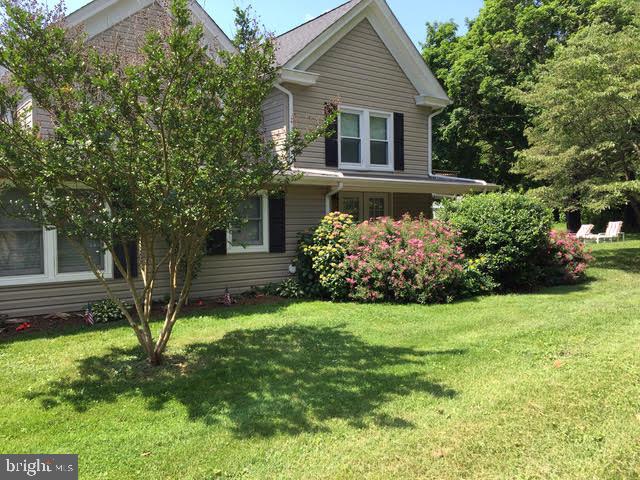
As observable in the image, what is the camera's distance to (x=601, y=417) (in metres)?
3.84

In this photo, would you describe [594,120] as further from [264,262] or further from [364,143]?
[264,262]

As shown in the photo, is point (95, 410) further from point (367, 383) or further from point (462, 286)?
point (462, 286)

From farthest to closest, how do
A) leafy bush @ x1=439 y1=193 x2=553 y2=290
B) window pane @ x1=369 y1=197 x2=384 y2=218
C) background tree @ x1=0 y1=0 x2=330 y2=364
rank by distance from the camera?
window pane @ x1=369 y1=197 x2=384 y2=218
leafy bush @ x1=439 y1=193 x2=553 y2=290
background tree @ x1=0 y1=0 x2=330 y2=364

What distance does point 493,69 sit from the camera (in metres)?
23.3

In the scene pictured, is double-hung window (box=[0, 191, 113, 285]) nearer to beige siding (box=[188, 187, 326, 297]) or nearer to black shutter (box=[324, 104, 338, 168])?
beige siding (box=[188, 187, 326, 297])

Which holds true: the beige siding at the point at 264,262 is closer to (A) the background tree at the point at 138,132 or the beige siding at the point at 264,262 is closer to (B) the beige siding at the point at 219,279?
(B) the beige siding at the point at 219,279

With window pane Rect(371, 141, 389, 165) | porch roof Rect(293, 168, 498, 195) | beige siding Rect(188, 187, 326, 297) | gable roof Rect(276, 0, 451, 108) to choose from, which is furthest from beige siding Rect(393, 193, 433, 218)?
beige siding Rect(188, 187, 326, 297)

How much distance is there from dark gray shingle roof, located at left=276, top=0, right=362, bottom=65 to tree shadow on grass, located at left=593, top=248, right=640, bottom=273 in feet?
31.7

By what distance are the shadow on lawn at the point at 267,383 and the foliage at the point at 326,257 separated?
120 inches

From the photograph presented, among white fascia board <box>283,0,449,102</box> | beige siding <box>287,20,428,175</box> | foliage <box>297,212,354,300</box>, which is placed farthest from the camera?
beige siding <box>287,20,428,175</box>

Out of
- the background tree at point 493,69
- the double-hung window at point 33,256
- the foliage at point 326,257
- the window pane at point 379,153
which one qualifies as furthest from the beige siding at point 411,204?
the background tree at point 493,69

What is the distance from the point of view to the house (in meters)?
8.09

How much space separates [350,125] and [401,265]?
506 centimetres

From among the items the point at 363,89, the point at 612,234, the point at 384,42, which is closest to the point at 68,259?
the point at 363,89
